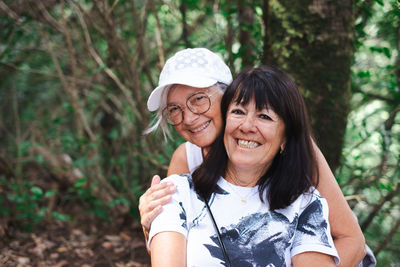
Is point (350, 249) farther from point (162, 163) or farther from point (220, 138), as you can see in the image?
point (162, 163)

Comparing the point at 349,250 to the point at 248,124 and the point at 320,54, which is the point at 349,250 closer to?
the point at 248,124

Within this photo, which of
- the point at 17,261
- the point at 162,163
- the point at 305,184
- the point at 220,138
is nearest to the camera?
the point at 305,184

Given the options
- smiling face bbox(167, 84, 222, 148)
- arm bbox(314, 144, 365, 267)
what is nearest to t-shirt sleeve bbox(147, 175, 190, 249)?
smiling face bbox(167, 84, 222, 148)

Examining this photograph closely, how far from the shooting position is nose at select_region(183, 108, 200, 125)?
2022mm

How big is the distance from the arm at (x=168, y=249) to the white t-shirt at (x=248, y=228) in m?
0.03

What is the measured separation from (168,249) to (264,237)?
0.42 m

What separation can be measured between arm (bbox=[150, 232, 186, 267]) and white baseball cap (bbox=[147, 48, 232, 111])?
0.74m

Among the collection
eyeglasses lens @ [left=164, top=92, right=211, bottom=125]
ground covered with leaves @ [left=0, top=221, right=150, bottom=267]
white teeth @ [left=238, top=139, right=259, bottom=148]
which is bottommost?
ground covered with leaves @ [left=0, top=221, right=150, bottom=267]

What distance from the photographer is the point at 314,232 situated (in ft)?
5.44

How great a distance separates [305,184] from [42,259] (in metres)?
2.31

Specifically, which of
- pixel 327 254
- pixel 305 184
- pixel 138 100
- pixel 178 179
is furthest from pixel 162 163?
pixel 327 254

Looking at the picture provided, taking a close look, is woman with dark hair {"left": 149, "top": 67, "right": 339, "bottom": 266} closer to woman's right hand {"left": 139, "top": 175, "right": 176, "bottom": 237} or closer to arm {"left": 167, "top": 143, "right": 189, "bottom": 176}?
woman's right hand {"left": 139, "top": 175, "right": 176, "bottom": 237}

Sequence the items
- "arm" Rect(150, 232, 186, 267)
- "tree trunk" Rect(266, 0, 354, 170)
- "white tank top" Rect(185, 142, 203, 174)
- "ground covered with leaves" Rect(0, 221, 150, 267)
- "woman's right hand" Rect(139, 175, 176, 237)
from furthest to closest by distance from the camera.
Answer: "ground covered with leaves" Rect(0, 221, 150, 267) → "tree trunk" Rect(266, 0, 354, 170) → "white tank top" Rect(185, 142, 203, 174) → "woman's right hand" Rect(139, 175, 176, 237) → "arm" Rect(150, 232, 186, 267)

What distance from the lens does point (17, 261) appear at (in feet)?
9.62
